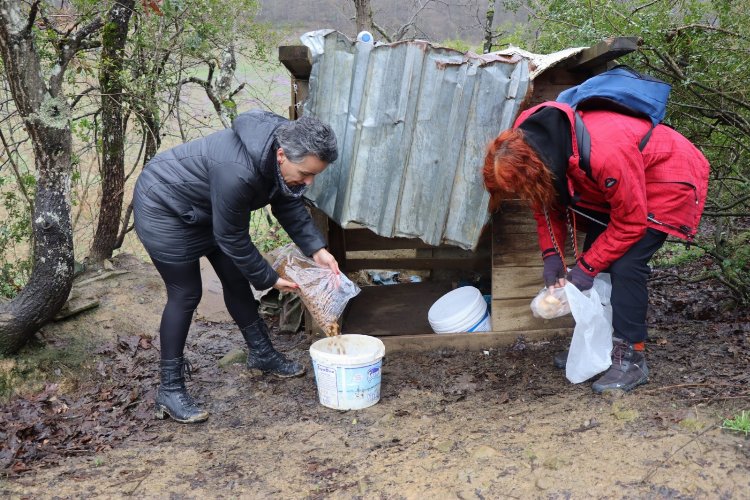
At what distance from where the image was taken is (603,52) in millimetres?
3639

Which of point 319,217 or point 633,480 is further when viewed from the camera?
point 319,217

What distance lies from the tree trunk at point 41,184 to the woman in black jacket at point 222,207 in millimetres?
1084

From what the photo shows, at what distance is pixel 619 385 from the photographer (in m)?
3.53

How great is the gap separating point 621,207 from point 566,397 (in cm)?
114

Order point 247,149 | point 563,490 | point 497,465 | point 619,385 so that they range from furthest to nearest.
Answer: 1. point 619,385
2. point 247,149
3. point 497,465
4. point 563,490

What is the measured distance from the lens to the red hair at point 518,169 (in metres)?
2.99

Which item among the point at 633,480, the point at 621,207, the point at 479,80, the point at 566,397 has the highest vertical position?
the point at 479,80

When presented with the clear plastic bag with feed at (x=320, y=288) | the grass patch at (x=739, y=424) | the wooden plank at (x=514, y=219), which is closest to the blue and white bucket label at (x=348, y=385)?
the clear plastic bag with feed at (x=320, y=288)

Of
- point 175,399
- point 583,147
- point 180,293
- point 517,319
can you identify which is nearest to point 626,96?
point 583,147

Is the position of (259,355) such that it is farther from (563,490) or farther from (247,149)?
(563,490)

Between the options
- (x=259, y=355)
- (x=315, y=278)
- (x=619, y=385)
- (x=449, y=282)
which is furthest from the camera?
(x=449, y=282)

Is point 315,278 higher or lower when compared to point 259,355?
higher

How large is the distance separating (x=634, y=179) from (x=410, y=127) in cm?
143

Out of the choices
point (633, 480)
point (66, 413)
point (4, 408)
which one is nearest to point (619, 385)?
point (633, 480)
